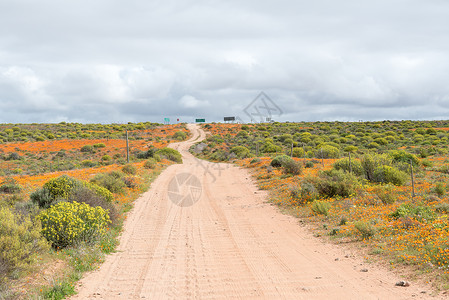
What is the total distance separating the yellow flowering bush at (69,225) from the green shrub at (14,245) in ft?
3.77

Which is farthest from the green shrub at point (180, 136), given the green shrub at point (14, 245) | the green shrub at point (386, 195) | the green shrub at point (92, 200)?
the green shrub at point (14, 245)

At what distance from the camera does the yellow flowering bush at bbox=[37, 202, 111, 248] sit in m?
9.35

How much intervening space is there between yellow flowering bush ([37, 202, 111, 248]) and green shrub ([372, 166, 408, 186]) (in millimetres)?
15122

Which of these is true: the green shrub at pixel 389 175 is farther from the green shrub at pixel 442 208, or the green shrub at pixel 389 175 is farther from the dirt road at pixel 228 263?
the dirt road at pixel 228 263

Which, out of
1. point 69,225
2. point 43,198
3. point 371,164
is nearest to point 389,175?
point 371,164

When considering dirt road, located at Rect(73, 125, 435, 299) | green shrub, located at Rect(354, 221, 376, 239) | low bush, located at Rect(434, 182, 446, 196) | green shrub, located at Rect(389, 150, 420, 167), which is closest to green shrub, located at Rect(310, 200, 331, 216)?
dirt road, located at Rect(73, 125, 435, 299)

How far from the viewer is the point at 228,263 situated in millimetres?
8852

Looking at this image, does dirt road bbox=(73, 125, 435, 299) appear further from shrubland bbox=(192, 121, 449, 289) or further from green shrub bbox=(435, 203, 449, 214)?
green shrub bbox=(435, 203, 449, 214)

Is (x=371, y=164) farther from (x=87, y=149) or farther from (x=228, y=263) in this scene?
(x=87, y=149)

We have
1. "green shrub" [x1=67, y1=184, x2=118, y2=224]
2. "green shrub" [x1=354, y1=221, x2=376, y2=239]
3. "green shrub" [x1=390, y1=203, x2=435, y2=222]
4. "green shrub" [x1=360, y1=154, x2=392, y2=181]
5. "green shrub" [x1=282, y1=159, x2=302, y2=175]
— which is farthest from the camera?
"green shrub" [x1=282, y1=159, x2=302, y2=175]

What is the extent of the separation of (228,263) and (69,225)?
4.52 metres

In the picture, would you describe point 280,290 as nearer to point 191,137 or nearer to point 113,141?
point 113,141

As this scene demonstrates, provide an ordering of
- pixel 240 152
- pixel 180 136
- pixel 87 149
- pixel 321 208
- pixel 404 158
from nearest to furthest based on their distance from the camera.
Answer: pixel 321 208 < pixel 404 158 < pixel 240 152 < pixel 87 149 < pixel 180 136

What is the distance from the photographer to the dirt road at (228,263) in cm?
700
